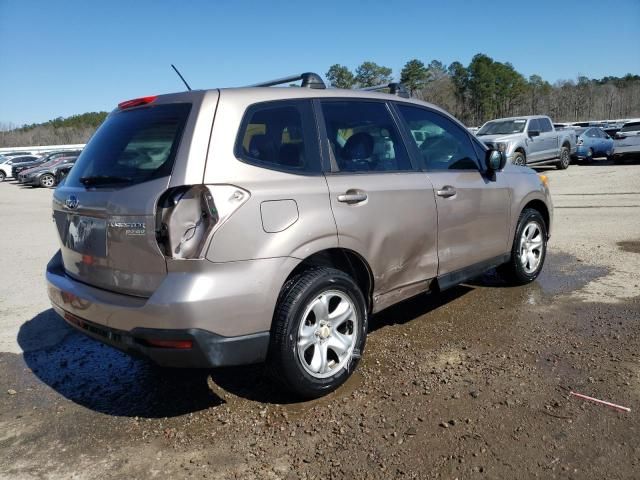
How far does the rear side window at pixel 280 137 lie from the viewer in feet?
9.80

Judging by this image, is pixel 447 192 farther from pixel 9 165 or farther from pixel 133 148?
pixel 9 165

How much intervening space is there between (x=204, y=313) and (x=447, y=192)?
88.3 inches

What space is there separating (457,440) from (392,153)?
79.3 inches

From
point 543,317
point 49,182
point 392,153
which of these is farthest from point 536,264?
point 49,182

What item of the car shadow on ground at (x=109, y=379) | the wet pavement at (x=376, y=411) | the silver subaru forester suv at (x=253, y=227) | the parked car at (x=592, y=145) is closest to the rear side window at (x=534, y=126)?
the parked car at (x=592, y=145)

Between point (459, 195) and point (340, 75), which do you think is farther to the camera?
point (340, 75)

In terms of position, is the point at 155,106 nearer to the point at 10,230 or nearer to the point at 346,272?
the point at 346,272

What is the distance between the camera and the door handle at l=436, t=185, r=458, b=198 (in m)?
4.02

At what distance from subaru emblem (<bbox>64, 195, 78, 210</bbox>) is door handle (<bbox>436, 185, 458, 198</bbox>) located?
8.20 feet

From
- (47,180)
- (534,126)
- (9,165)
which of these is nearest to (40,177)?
(47,180)

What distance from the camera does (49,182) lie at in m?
25.6

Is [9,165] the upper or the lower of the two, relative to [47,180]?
upper

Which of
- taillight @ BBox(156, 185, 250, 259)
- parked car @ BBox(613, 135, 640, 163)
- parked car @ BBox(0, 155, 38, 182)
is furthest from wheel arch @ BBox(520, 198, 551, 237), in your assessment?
parked car @ BBox(0, 155, 38, 182)

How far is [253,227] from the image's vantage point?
2.80 meters
